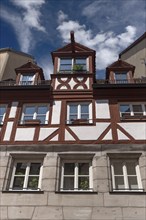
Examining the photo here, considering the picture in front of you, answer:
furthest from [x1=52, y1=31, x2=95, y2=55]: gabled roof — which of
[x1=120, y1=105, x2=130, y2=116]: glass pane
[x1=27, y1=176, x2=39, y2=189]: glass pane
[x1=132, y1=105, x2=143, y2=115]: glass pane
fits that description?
[x1=27, y1=176, x2=39, y2=189]: glass pane

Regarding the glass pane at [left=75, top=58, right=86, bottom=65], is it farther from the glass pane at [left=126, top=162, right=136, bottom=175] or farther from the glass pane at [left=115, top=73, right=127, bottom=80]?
the glass pane at [left=126, top=162, right=136, bottom=175]

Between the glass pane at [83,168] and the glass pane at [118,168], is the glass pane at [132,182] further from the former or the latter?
the glass pane at [83,168]

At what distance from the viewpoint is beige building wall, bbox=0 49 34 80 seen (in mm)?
17819

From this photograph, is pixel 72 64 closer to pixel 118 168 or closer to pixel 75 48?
pixel 75 48

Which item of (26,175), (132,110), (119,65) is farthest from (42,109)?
(119,65)

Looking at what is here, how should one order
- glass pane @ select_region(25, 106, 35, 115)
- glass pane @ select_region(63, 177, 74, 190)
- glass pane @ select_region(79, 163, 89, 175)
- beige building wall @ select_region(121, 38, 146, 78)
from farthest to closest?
beige building wall @ select_region(121, 38, 146, 78), glass pane @ select_region(25, 106, 35, 115), glass pane @ select_region(79, 163, 89, 175), glass pane @ select_region(63, 177, 74, 190)

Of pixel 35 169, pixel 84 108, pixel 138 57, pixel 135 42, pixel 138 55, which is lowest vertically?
pixel 35 169

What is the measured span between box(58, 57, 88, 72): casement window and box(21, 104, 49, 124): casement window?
2.57 meters

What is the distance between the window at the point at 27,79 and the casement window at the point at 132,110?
5.04 metres

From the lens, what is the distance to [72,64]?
13852mm

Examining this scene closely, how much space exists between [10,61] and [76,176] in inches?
463

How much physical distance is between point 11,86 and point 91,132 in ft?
15.4

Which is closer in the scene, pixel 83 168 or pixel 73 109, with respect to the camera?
pixel 83 168

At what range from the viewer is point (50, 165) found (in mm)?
9906
